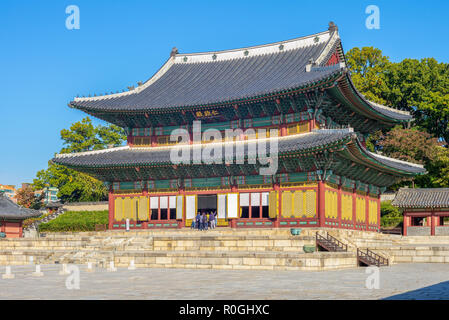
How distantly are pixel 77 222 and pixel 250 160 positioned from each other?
26.5 m

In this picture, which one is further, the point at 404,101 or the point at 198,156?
the point at 404,101

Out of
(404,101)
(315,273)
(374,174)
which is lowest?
(315,273)

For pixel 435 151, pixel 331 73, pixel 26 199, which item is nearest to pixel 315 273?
pixel 331 73

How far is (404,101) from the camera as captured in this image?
6556 centimetres

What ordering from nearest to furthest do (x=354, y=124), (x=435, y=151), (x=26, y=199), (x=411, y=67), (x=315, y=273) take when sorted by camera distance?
(x=315, y=273) → (x=354, y=124) → (x=435, y=151) → (x=411, y=67) → (x=26, y=199)

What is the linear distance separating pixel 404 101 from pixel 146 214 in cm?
3667

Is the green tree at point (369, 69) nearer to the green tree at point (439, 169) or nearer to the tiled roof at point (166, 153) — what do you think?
the green tree at point (439, 169)

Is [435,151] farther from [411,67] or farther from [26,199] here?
[26,199]

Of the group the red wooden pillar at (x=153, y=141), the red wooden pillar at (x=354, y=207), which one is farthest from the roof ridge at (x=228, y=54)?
the red wooden pillar at (x=354, y=207)

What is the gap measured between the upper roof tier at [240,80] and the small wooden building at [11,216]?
13.6 metres

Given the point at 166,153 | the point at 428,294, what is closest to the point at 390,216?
the point at 166,153

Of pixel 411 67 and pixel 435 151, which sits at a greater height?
pixel 411 67

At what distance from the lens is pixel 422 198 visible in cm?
4491

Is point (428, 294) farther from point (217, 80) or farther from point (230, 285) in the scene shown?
point (217, 80)
